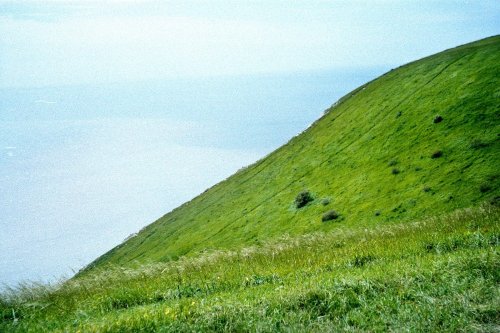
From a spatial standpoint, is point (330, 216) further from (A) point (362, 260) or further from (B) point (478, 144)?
(A) point (362, 260)

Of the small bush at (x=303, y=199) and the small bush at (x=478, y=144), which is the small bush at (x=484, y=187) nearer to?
the small bush at (x=478, y=144)

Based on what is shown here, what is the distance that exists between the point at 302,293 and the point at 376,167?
187ft

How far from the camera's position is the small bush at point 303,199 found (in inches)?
2601

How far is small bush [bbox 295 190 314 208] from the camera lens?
66.1m

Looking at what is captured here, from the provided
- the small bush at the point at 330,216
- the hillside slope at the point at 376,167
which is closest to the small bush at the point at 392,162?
the hillside slope at the point at 376,167

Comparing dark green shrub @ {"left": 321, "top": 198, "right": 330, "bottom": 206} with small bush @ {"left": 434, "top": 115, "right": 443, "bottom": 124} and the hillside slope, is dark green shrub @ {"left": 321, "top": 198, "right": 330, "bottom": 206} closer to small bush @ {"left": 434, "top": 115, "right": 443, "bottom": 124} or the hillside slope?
the hillside slope

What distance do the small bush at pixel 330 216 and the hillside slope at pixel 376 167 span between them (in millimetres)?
837

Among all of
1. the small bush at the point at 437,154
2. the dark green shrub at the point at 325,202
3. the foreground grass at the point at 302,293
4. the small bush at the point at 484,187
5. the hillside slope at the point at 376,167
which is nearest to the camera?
the foreground grass at the point at 302,293

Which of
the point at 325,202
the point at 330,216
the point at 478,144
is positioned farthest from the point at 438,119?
the point at 330,216

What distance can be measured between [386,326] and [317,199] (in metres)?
58.3

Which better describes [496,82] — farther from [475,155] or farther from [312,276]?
[312,276]

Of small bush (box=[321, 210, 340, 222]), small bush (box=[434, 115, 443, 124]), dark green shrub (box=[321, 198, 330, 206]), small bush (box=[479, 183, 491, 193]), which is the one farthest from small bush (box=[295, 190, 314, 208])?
small bush (box=[479, 183, 491, 193])

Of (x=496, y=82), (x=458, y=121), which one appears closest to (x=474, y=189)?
(x=458, y=121)

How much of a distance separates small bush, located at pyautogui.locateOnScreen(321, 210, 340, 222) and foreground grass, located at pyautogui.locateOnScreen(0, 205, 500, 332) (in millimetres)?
42793
